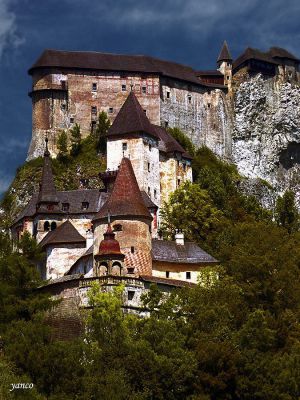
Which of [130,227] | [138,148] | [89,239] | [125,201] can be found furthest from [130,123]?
[130,227]

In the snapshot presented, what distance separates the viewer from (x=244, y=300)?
214 ft

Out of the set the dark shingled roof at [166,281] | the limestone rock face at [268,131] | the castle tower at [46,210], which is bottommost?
the dark shingled roof at [166,281]

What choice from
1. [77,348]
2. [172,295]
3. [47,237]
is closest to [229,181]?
[47,237]

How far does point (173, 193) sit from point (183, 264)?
64.5ft

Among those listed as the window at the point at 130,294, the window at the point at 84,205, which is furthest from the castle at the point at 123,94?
the window at the point at 130,294

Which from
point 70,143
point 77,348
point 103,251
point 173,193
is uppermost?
point 70,143

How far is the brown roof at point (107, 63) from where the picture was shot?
356ft

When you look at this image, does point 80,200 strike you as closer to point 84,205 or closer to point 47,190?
point 84,205

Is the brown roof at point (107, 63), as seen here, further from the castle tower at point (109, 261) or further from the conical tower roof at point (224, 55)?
the castle tower at point (109, 261)

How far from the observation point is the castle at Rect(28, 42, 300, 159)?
107 meters

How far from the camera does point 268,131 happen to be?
391 feet

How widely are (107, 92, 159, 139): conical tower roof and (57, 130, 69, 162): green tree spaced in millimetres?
10813

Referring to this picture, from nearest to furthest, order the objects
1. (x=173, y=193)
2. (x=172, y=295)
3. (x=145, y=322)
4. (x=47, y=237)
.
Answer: (x=145, y=322) < (x=172, y=295) < (x=47, y=237) < (x=173, y=193)

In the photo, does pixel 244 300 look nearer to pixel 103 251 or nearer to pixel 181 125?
pixel 103 251
